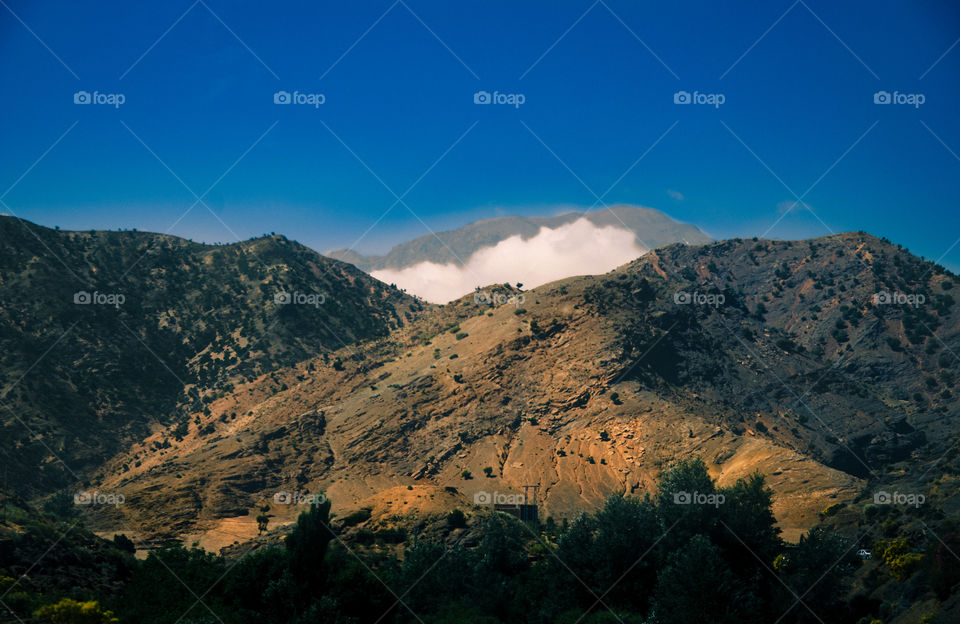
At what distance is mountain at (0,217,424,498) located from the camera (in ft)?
430

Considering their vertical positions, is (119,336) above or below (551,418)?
above

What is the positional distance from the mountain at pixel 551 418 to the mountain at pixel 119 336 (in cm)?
891

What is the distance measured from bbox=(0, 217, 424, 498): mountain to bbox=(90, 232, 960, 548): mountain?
29.2 ft

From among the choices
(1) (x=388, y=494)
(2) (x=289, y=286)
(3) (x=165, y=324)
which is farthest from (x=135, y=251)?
(1) (x=388, y=494)

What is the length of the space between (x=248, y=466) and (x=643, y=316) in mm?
73834

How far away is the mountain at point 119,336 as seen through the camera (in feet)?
430

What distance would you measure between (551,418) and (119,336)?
10294cm

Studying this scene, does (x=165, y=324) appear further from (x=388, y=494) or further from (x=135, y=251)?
(x=388, y=494)

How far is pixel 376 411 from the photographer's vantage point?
4936 inches

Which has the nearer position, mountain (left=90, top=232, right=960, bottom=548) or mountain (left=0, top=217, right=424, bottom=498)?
mountain (left=90, top=232, right=960, bottom=548)

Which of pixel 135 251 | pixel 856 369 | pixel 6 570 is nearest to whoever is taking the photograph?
pixel 6 570

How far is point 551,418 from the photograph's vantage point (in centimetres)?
11794

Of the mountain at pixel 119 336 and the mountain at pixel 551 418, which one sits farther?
the mountain at pixel 119 336

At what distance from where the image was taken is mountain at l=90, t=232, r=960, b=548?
10031 centimetres
